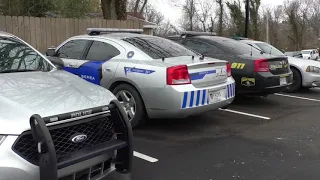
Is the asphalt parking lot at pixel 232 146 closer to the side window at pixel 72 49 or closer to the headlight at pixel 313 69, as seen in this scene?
the side window at pixel 72 49

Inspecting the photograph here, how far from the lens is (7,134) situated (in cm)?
251

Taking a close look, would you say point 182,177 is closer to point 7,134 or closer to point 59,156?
point 59,156

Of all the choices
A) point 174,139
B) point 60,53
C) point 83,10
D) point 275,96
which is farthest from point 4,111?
point 83,10

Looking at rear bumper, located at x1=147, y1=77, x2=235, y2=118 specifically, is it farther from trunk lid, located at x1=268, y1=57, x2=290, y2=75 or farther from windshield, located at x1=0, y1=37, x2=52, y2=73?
trunk lid, located at x1=268, y1=57, x2=290, y2=75

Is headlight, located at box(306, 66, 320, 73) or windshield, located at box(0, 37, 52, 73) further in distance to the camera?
headlight, located at box(306, 66, 320, 73)

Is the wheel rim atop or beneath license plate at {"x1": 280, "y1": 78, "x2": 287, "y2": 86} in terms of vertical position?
beneath

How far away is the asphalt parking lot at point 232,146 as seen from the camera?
4082mm

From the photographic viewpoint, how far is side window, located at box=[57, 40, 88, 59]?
20.9 ft

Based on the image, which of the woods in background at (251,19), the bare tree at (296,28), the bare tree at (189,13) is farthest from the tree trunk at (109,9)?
A: the bare tree at (189,13)

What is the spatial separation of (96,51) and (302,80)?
593cm

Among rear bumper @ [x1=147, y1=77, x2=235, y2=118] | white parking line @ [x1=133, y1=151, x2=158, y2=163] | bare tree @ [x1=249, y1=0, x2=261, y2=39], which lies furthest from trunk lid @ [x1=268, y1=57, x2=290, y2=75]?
bare tree @ [x1=249, y1=0, x2=261, y2=39]

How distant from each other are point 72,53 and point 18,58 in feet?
7.48

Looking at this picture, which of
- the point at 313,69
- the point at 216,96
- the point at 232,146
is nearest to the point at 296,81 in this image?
the point at 313,69

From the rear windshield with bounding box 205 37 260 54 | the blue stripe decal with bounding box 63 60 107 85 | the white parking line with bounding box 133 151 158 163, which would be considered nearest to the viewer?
the white parking line with bounding box 133 151 158 163
